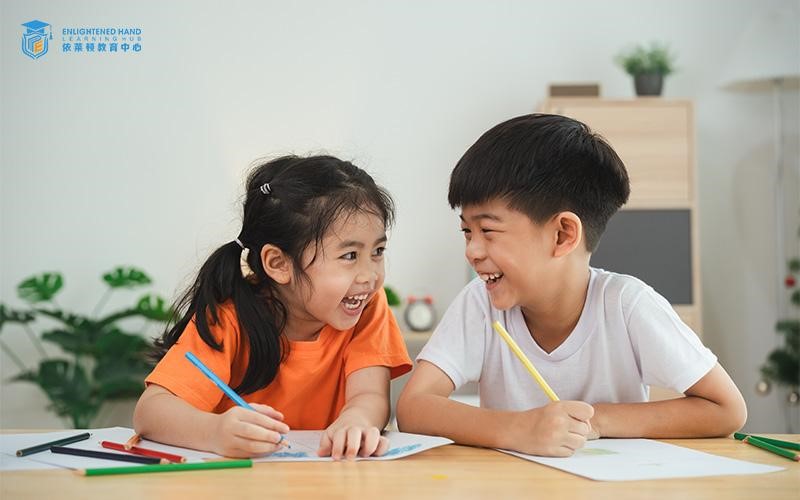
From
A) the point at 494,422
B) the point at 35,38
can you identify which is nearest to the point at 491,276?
the point at 494,422

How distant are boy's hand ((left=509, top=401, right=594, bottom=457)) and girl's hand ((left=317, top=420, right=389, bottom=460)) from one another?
16 cm

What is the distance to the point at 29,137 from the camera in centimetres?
349

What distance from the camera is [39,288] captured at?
3490 mm

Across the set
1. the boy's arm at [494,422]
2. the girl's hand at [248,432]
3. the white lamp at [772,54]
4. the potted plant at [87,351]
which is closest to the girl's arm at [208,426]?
the girl's hand at [248,432]

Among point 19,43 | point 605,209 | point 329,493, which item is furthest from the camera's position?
point 605,209

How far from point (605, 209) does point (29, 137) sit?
2861 mm

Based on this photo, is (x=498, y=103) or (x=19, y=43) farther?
(x=498, y=103)

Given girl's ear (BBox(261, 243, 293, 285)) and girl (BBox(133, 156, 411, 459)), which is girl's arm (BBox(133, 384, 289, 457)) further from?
girl's ear (BBox(261, 243, 293, 285))

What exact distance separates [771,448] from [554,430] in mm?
273

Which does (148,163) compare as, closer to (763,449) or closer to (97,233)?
(97,233)

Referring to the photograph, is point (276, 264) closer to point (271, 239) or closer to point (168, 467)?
point (271, 239)

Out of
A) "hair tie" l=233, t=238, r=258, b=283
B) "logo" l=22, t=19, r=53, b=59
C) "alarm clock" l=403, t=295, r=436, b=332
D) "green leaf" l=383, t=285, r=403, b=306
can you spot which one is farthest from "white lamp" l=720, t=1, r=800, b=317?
"logo" l=22, t=19, r=53, b=59

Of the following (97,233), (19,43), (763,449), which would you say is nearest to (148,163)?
(97,233)

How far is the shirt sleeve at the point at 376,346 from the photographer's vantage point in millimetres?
1322
